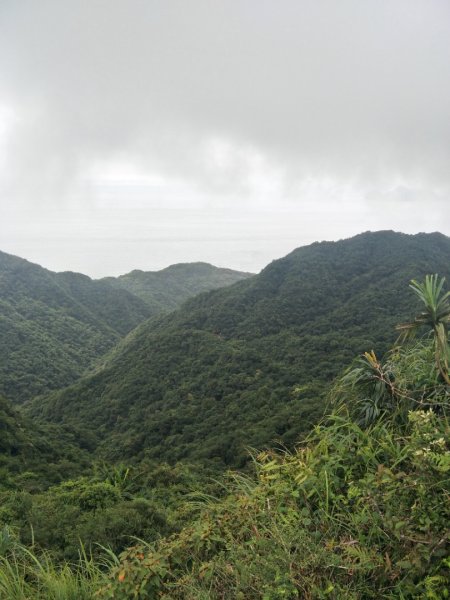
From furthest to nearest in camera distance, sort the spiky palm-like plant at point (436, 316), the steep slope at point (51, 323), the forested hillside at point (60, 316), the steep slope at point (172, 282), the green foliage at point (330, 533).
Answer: the steep slope at point (172, 282)
the forested hillside at point (60, 316)
the steep slope at point (51, 323)
the spiky palm-like plant at point (436, 316)
the green foliage at point (330, 533)

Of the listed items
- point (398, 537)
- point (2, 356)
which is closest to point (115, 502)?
point (398, 537)

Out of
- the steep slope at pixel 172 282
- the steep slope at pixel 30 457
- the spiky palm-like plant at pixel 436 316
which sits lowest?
the steep slope at pixel 30 457

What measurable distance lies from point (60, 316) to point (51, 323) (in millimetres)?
3544

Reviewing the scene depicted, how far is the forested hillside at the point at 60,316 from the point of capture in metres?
41.0

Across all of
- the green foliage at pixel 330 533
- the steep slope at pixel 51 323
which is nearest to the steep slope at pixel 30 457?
the green foliage at pixel 330 533

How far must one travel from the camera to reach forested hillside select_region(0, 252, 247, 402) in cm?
4101

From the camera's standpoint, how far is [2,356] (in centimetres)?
4162

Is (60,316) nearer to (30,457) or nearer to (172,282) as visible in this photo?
(172,282)

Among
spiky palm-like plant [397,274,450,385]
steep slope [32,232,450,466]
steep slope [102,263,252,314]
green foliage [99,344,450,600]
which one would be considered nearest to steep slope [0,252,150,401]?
steep slope [102,263,252,314]

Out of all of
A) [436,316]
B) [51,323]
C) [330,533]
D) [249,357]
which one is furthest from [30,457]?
[51,323]

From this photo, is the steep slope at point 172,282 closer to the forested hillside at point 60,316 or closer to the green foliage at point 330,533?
the forested hillside at point 60,316

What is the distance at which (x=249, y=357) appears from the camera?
30.5 meters

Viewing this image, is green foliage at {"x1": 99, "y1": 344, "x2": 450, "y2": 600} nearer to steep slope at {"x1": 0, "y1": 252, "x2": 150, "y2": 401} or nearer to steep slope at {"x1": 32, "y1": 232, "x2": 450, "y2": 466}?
steep slope at {"x1": 32, "y1": 232, "x2": 450, "y2": 466}

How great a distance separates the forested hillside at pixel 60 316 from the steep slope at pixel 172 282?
25 cm
